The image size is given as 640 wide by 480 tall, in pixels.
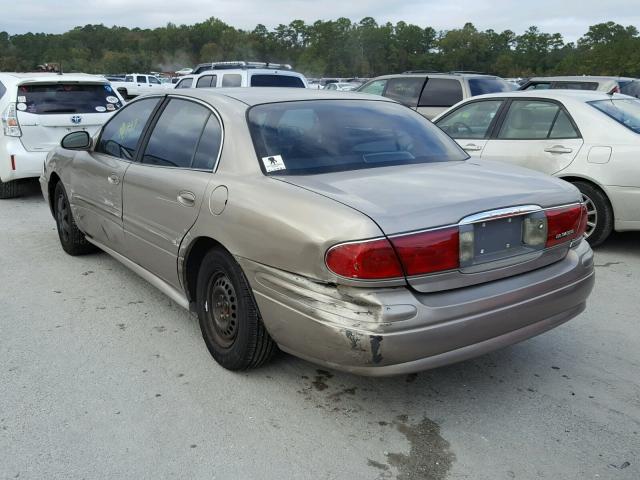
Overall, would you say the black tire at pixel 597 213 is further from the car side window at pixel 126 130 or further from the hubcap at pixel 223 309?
the car side window at pixel 126 130

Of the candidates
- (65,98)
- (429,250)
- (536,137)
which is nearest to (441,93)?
(536,137)

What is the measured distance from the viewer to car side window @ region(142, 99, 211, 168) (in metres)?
3.73

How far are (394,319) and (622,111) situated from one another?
183 inches

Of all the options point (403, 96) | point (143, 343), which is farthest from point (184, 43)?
point (143, 343)

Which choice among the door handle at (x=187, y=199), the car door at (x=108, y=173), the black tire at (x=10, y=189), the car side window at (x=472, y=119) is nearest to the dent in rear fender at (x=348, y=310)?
the door handle at (x=187, y=199)

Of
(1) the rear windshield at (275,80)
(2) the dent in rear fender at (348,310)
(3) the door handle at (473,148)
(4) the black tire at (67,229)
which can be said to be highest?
(1) the rear windshield at (275,80)

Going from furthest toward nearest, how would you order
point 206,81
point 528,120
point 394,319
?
point 206,81
point 528,120
point 394,319

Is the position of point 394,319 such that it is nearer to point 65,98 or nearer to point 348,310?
point 348,310

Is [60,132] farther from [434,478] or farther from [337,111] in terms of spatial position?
[434,478]

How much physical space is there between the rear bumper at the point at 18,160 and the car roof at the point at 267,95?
465 centimetres

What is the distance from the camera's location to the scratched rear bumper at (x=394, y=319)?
2572 mm

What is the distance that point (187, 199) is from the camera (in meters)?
3.48

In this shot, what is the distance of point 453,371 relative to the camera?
345 centimetres

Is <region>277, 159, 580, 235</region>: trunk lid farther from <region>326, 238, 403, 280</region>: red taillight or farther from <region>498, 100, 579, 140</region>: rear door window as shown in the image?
<region>498, 100, 579, 140</region>: rear door window
